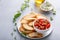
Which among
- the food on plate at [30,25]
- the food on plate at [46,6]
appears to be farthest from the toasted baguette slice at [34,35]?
the food on plate at [46,6]

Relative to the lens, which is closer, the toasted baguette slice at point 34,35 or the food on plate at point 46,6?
the toasted baguette slice at point 34,35

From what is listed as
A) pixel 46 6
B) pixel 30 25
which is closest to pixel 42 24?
pixel 30 25

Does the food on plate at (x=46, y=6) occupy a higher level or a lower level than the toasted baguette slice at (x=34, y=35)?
higher

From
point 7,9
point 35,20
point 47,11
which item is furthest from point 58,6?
point 7,9

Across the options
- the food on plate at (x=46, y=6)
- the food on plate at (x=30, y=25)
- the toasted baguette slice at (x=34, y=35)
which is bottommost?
the toasted baguette slice at (x=34, y=35)

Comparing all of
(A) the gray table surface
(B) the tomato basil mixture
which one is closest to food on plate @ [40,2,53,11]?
(A) the gray table surface

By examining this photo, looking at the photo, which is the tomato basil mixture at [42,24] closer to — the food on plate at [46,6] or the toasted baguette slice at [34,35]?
the toasted baguette slice at [34,35]
